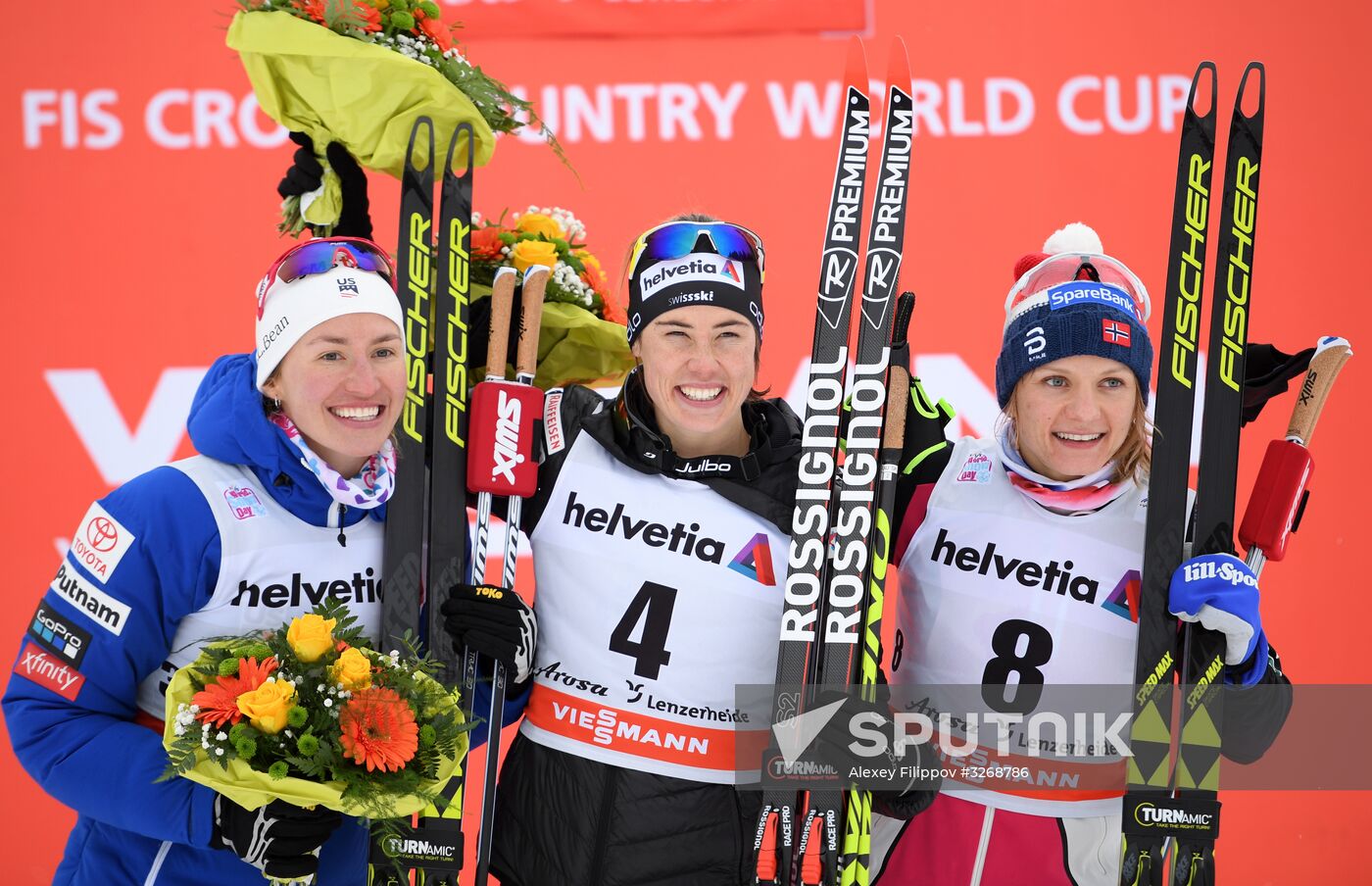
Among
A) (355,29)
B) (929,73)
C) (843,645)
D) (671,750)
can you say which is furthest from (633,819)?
(929,73)

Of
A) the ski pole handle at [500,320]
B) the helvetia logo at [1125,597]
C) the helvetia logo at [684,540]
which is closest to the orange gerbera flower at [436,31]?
the ski pole handle at [500,320]

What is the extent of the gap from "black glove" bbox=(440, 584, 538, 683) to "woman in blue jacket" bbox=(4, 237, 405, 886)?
5.3 inches

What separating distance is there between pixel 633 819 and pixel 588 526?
19.4 inches

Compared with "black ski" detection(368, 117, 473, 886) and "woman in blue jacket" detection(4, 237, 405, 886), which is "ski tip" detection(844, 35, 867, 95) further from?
"woman in blue jacket" detection(4, 237, 405, 886)

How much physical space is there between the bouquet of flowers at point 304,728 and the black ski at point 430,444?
0.99 feet

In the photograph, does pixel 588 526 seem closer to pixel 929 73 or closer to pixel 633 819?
pixel 633 819

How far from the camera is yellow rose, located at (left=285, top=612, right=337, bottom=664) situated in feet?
5.73

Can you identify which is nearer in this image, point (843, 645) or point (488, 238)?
point (843, 645)

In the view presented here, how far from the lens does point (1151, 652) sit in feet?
6.72

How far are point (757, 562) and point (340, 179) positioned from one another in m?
1.06

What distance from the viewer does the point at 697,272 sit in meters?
2.16

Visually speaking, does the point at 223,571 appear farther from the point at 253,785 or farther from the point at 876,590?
the point at 876,590

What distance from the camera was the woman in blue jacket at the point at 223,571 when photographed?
1.83 m

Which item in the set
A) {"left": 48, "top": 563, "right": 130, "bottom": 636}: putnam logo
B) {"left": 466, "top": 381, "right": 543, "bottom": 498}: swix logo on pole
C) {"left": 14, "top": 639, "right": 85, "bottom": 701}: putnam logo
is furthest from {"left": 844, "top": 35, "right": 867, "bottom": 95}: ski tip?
{"left": 14, "top": 639, "right": 85, "bottom": 701}: putnam logo
